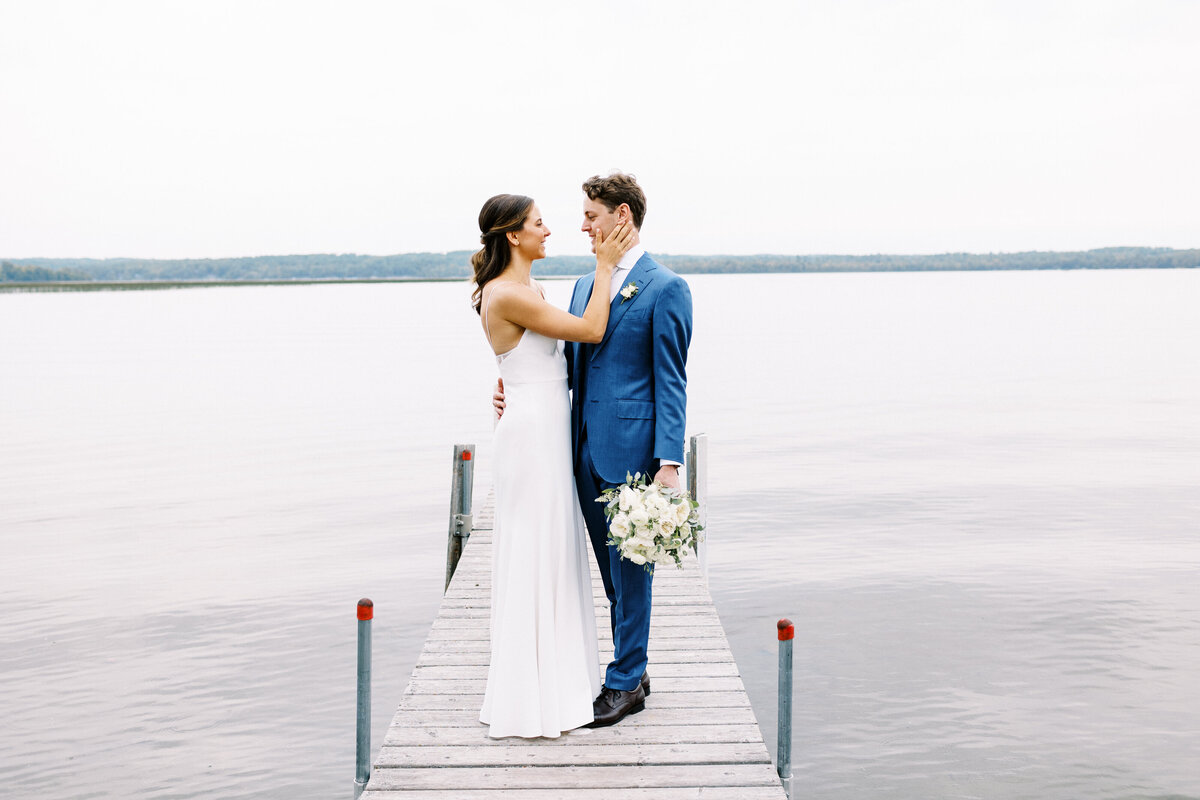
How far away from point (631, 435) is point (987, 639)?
7254 millimetres

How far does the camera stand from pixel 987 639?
10.6 meters

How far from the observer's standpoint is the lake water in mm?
8250

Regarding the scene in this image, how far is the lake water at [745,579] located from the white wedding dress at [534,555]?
11.6 feet

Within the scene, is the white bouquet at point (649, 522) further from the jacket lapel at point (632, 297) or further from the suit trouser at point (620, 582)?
the jacket lapel at point (632, 297)

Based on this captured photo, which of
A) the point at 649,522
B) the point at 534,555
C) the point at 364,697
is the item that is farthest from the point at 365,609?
the point at 649,522

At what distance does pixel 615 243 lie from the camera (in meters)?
4.57

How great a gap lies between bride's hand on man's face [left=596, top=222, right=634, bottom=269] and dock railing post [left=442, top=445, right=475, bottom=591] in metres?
5.87

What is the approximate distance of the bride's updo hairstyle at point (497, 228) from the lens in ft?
15.2

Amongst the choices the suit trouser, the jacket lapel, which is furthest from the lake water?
the jacket lapel

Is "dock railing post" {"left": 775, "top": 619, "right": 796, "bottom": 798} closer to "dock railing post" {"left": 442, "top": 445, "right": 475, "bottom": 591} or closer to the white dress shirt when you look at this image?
the white dress shirt

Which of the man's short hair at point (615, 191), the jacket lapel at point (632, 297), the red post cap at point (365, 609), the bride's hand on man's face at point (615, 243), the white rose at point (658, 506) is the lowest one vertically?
the red post cap at point (365, 609)

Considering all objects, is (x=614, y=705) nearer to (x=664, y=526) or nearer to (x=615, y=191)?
(x=664, y=526)

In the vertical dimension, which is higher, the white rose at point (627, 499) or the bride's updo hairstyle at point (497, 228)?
the bride's updo hairstyle at point (497, 228)

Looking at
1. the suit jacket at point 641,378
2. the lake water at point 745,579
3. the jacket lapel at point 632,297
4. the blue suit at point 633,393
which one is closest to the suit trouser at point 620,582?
the blue suit at point 633,393
